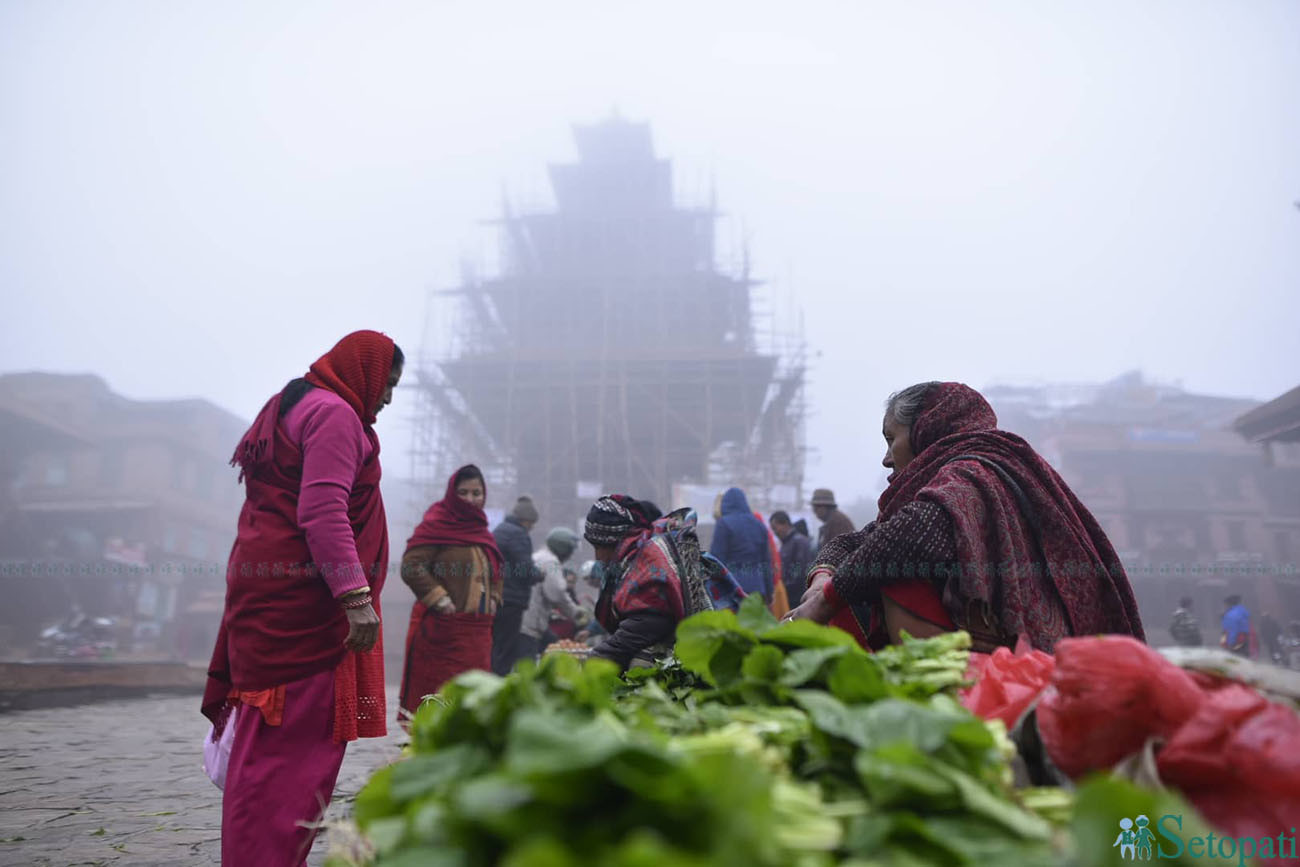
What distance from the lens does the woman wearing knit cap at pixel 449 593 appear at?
4.42 meters

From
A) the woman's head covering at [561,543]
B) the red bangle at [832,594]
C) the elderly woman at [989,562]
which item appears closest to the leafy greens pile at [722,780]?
the elderly woman at [989,562]

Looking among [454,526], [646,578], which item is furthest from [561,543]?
[646,578]

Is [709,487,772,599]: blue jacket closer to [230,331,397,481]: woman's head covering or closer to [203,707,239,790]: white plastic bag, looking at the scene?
[230,331,397,481]: woman's head covering

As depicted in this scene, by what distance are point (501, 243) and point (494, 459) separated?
11.0 metres

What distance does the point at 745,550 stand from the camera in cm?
610

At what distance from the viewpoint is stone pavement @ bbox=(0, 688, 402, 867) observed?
304 centimetres

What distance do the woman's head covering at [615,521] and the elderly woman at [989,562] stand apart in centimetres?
117

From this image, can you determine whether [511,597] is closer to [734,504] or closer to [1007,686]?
[734,504]

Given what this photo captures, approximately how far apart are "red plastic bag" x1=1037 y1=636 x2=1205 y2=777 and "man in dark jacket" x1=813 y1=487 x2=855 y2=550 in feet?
18.6

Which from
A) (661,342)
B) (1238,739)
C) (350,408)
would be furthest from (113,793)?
(661,342)

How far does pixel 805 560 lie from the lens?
6.96 meters

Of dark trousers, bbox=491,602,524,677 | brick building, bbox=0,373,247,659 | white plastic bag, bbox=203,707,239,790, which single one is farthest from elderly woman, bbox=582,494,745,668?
brick building, bbox=0,373,247,659
